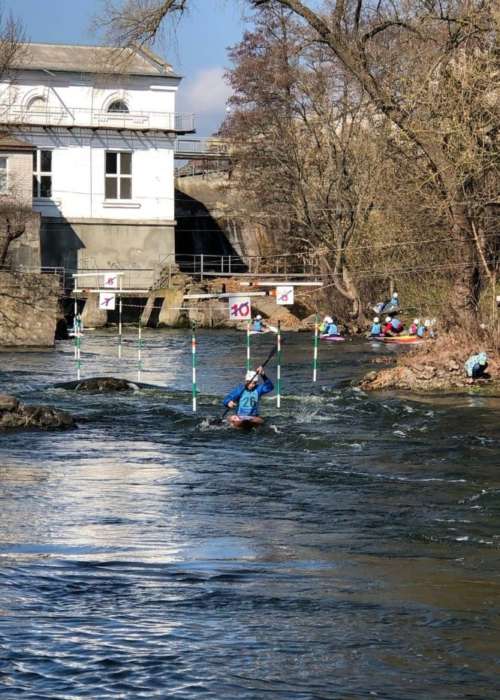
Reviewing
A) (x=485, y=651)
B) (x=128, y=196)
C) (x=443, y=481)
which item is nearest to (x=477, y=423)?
(x=443, y=481)

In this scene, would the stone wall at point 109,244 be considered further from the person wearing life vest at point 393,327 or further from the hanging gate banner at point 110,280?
the person wearing life vest at point 393,327

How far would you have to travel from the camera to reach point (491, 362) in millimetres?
28406

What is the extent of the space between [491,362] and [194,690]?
Answer: 21.8 metres

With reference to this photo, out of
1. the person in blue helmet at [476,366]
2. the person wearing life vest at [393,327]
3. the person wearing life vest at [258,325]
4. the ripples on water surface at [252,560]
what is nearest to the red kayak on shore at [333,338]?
the person wearing life vest at [393,327]

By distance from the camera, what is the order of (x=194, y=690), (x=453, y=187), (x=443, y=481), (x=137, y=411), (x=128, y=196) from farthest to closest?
(x=128, y=196) < (x=453, y=187) < (x=137, y=411) < (x=443, y=481) < (x=194, y=690)

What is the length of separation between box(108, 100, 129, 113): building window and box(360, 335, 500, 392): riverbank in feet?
115

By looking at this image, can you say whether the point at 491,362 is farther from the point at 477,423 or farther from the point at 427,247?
the point at 427,247

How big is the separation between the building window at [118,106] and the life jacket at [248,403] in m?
41.5

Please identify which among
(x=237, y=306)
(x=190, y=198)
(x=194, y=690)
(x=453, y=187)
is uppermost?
(x=190, y=198)

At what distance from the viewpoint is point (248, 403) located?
69.9 ft

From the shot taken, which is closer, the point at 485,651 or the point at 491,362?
the point at 485,651

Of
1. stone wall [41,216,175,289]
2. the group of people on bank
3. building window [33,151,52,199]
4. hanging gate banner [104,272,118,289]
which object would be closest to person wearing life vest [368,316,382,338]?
the group of people on bank

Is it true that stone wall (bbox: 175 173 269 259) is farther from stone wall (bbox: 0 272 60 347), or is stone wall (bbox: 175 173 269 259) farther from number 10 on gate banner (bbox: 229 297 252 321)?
number 10 on gate banner (bbox: 229 297 252 321)

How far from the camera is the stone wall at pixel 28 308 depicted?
3962 cm
